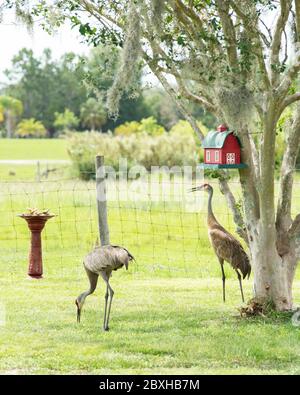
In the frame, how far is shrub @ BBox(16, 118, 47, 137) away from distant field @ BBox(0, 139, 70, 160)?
16.2 meters

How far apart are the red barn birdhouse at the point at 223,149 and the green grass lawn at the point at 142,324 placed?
67.5 inches

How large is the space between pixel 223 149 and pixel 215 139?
16cm

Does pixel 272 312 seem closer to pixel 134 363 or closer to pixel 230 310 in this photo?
pixel 230 310

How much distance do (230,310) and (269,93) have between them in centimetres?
266

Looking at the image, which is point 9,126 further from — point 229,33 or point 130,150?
point 229,33

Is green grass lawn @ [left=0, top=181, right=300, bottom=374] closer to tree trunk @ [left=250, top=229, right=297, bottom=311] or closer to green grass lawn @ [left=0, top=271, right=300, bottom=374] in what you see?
green grass lawn @ [left=0, top=271, right=300, bottom=374]

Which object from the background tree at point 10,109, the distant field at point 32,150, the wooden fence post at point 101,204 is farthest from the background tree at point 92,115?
the wooden fence post at point 101,204

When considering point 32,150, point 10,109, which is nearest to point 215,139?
point 32,150

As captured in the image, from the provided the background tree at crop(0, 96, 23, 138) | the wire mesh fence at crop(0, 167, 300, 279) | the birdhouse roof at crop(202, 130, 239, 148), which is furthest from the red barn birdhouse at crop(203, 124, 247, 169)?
the background tree at crop(0, 96, 23, 138)

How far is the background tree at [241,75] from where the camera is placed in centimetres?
807

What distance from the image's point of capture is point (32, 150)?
7412cm

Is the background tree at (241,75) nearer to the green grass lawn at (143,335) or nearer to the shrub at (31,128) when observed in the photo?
the green grass lawn at (143,335)

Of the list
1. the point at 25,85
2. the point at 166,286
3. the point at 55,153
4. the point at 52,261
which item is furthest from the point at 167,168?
the point at 25,85

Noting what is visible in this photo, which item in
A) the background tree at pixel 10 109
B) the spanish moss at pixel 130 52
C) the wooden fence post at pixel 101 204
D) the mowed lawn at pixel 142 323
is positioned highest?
the background tree at pixel 10 109
